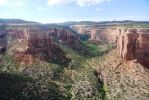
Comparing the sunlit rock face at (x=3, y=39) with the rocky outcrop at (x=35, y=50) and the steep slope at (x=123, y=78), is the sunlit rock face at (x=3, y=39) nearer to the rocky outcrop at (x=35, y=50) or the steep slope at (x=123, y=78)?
the rocky outcrop at (x=35, y=50)

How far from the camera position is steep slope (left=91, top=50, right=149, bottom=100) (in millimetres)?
87981

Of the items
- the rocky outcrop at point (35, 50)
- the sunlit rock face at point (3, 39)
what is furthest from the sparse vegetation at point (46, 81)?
the sunlit rock face at point (3, 39)

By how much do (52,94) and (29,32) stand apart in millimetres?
33041

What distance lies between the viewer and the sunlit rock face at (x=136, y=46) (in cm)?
10369

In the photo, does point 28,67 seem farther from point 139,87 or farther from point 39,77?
point 139,87

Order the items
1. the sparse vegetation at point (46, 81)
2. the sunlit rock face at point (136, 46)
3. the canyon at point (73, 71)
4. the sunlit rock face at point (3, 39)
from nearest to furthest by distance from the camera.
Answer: the sparse vegetation at point (46, 81), the canyon at point (73, 71), the sunlit rock face at point (136, 46), the sunlit rock face at point (3, 39)

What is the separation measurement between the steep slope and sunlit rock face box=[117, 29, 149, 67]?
2.00m

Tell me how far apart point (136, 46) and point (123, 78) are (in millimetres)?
11604

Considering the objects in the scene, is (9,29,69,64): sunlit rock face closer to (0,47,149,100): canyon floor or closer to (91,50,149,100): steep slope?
(0,47,149,100): canyon floor

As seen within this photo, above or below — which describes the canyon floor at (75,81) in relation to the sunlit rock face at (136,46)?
below

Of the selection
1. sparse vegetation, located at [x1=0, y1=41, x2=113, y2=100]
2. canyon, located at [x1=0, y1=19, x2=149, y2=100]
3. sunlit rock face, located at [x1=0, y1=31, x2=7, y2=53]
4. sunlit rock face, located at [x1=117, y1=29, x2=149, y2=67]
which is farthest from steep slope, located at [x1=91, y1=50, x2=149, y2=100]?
sunlit rock face, located at [x1=0, y1=31, x2=7, y2=53]

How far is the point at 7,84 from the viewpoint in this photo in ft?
285

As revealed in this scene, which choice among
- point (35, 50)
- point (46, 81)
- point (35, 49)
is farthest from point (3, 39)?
point (46, 81)

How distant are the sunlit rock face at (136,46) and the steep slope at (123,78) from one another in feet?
6.55
